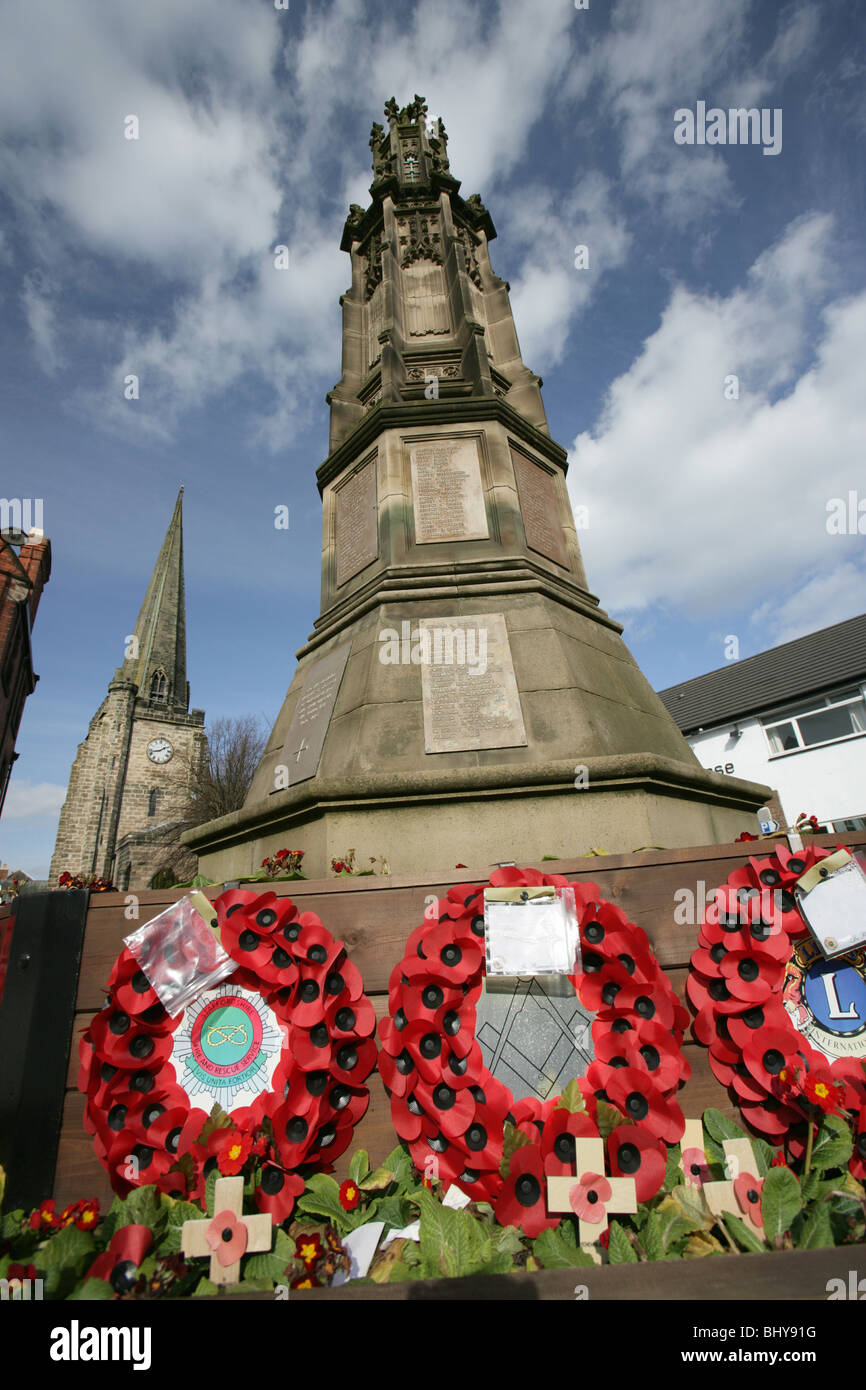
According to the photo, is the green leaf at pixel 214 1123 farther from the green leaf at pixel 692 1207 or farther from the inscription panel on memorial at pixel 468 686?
the inscription panel on memorial at pixel 468 686

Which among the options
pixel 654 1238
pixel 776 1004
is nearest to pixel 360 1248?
pixel 654 1238

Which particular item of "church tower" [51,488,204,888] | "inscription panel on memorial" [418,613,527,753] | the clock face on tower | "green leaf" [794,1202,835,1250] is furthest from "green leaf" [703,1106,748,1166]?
the clock face on tower

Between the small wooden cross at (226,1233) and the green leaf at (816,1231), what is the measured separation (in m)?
1.80

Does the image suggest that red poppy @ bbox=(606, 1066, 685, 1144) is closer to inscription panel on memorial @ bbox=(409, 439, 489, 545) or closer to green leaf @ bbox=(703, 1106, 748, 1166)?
green leaf @ bbox=(703, 1106, 748, 1166)

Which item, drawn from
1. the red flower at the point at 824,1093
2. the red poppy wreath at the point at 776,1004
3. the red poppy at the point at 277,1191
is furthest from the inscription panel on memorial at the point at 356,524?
the red flower at the point at 824,1093

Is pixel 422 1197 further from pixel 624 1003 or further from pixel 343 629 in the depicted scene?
pixel 343 629

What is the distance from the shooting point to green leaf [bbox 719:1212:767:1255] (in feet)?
6.80

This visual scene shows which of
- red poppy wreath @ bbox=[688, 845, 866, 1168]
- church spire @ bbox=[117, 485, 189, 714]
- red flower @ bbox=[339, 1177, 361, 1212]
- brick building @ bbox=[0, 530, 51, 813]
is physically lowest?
red flower @ bbox=[339, 1177, 361, 1212]

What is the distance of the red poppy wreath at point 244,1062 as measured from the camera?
242 centimetres

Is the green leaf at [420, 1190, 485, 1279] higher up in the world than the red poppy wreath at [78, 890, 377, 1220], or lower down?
lower down

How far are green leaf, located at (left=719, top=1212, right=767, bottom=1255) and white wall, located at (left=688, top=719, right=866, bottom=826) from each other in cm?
2078

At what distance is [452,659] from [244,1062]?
313 cm

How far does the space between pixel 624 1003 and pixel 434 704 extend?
257 cm
